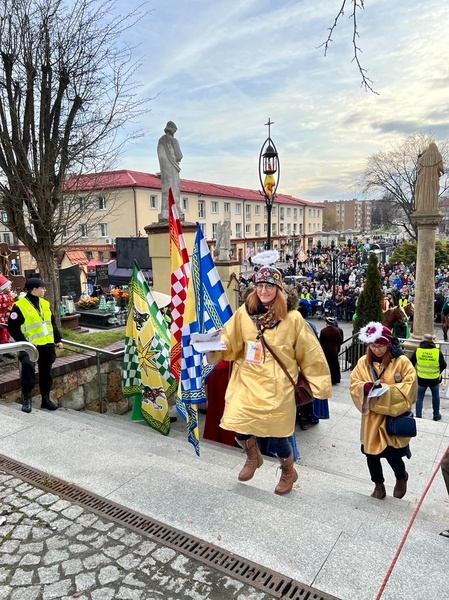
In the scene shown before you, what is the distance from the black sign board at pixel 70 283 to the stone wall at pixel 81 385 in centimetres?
982

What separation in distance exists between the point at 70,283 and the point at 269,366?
14878 millimetres

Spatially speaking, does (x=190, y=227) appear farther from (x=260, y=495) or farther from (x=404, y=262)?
(x=404, y=262)

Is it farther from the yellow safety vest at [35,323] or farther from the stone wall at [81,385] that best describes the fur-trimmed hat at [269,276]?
the stone wall at [81,385]

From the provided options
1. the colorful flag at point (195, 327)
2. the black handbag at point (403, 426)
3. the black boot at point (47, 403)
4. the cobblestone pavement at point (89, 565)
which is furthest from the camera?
the black boot at point (47, 403)

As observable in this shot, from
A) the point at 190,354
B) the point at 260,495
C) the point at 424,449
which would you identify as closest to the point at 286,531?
the point at 260,495

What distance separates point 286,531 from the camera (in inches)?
103

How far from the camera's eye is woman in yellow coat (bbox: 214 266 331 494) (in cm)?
313

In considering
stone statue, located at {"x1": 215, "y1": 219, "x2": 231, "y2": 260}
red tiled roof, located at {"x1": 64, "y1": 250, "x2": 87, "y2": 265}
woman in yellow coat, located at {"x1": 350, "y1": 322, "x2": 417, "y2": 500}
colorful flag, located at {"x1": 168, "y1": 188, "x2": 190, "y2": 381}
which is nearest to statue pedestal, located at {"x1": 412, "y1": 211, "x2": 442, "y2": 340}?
stone statue, located at {"x1": 215, "y1": 219, "x2": 231, "y2": 260}

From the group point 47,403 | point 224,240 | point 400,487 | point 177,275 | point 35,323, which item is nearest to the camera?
point 400,487

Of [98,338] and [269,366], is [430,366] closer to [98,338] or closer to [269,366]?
[269,366]

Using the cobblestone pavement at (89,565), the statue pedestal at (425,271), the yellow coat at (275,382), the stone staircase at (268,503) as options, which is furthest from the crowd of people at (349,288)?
the cobblestone pavement at (89,565)

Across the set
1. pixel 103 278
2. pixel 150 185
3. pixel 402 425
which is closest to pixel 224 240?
pixel 402 425

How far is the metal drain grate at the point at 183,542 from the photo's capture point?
2213mm

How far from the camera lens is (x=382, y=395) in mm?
3385
